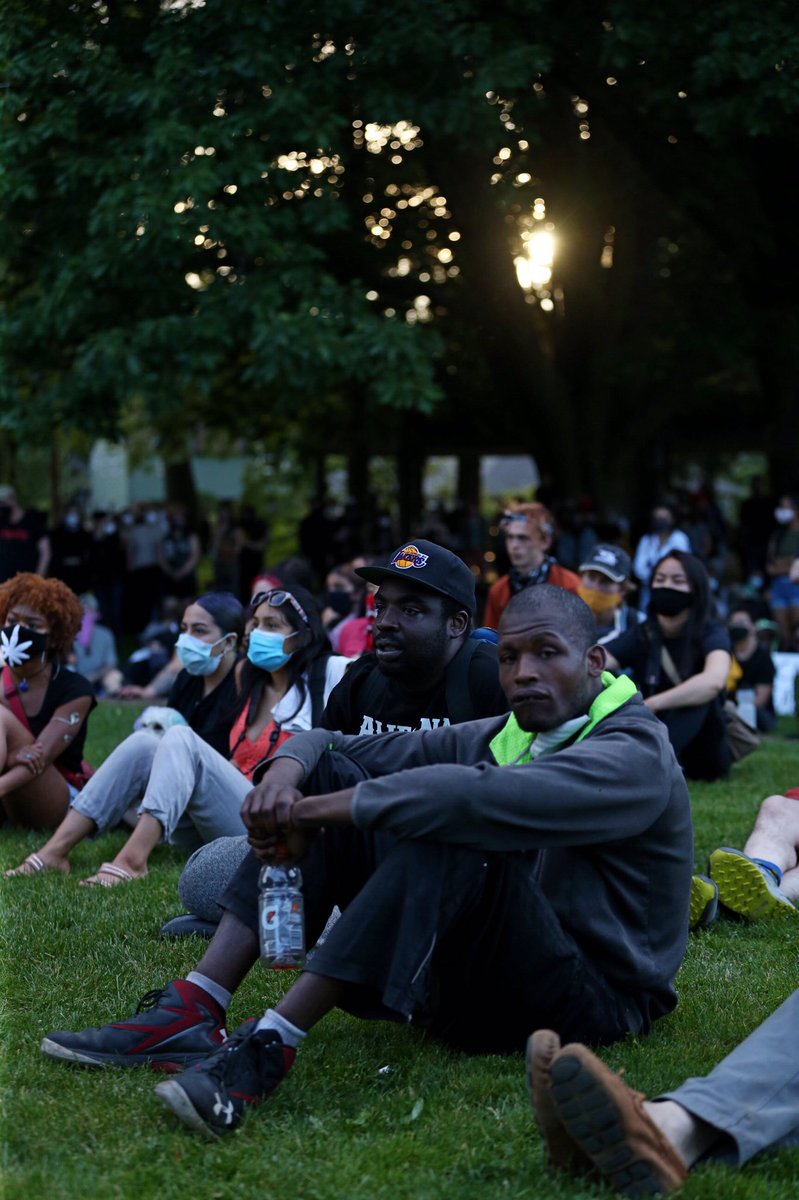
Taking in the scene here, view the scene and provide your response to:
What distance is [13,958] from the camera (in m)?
5.78

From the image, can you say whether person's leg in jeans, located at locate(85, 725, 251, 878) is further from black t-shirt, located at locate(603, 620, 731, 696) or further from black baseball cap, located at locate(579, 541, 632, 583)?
black baseball cap, located at locate(579, 541, 632, 583)

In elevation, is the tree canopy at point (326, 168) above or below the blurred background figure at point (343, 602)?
above

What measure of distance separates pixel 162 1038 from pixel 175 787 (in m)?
2.42

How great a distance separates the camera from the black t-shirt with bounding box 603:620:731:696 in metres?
9.52

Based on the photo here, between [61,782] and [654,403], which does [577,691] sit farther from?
[654,403]

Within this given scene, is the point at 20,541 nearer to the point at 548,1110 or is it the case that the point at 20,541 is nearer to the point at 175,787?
the point at 175,787

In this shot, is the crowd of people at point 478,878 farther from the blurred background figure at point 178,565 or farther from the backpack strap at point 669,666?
the blurred background figure at point 178,565

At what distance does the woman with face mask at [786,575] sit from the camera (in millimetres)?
17359

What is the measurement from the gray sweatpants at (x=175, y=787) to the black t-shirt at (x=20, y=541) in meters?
10.3

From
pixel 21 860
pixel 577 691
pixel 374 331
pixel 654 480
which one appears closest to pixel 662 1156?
pixel 577 691

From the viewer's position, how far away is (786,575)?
58.1ft

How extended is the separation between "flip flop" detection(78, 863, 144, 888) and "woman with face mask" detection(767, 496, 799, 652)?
11299 mm

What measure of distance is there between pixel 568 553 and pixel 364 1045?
15712 millimetres

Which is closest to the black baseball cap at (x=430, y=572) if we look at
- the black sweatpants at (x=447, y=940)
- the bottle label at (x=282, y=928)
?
the black sweatpants at (x=447, y=940)
